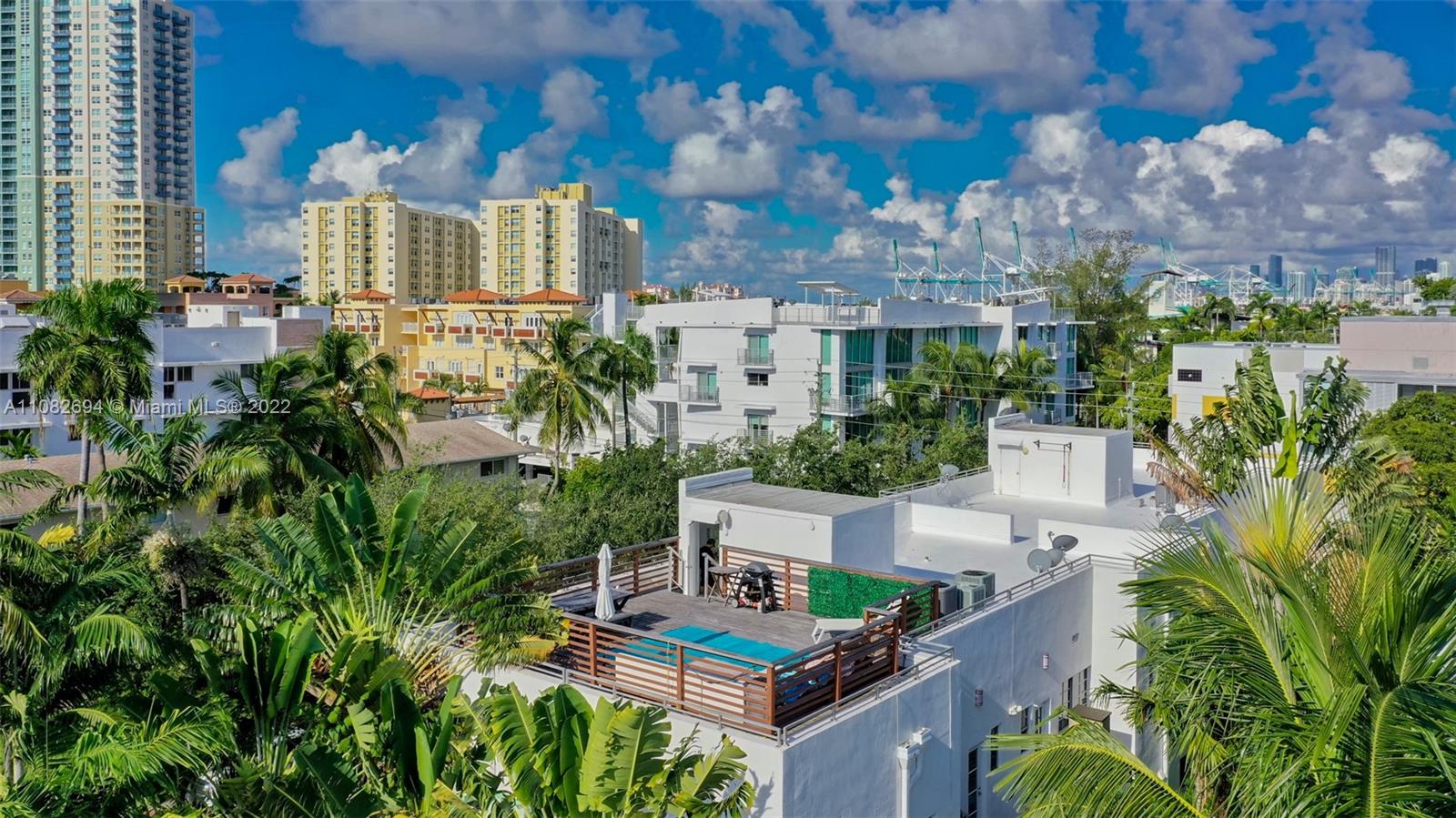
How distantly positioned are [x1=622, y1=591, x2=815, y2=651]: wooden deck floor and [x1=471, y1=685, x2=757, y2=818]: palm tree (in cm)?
499

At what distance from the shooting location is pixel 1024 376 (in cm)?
5791

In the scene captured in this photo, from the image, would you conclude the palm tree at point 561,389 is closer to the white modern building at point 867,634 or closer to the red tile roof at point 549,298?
the white modern building at point 867,634

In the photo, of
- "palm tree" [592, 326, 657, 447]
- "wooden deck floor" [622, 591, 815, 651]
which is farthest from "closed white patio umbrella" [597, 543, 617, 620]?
"palm tree" [592, 326, 657, 447]

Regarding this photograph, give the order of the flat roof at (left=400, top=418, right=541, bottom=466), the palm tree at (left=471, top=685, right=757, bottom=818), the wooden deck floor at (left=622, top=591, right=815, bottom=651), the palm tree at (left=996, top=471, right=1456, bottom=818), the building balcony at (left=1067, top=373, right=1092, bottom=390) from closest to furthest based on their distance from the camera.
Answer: the palm tree at (left=996, top=471, right=1456, bottom=818)
the palm tree at (left=471, top=685, right=757, bottom=818)
the wooden deck floor at (left=622, top=591, right=815, bottom=651)
the flat roof at (left=400, top=418, right=541, bottom=466)
the building balcony at (left=1067, top=373, right=1092, bottom=390)

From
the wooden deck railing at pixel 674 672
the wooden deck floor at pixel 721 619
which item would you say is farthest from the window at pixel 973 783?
the wooden deck railing at pixel 674 672

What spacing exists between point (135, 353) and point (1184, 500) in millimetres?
21853

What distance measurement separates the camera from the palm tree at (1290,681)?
570cm

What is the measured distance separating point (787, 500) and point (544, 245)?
146 metres

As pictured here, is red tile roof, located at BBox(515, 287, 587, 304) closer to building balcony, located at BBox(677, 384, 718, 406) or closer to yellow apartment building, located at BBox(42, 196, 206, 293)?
building balcony, located at BBox(677, 384, 718, 406)

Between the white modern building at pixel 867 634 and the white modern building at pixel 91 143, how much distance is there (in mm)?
146322

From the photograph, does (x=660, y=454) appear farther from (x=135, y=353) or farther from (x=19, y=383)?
(x=19, y=383)

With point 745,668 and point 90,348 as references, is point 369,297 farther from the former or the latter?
point 745,668

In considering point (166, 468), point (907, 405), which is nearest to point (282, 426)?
point (166, 468)

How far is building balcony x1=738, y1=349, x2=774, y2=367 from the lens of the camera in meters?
52.4
